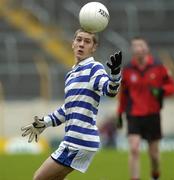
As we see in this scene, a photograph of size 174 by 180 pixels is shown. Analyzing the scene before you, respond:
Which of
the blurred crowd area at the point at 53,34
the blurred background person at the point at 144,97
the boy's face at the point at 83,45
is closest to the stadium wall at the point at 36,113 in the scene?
the blurred crowd area at the point at 53,34

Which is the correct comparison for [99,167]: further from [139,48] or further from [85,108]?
[85,108]

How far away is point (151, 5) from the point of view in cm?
3148

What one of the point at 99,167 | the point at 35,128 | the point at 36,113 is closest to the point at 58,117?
the point at 35,128

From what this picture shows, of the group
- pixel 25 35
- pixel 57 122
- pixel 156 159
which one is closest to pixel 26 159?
pixel 156 159

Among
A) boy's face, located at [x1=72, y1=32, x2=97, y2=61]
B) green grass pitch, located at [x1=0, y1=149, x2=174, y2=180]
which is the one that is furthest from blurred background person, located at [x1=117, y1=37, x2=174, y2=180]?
boy's face, located at [x1=72, y1=32, x2=97, y2=61]

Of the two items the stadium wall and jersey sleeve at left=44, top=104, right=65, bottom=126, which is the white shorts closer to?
jersey sleeve at left=44, top=104, right=65, bottom=126

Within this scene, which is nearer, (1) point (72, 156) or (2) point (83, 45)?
(1) point (72, 156)

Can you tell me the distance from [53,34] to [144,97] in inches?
702

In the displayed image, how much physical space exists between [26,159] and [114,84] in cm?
1019

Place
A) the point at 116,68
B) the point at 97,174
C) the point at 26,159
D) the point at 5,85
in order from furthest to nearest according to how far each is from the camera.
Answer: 1. the point at 5,85
2. the point at 26,159
3. the point at 97,174
4. the point at 116,68

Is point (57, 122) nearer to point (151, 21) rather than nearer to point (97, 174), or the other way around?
point (97, 174)

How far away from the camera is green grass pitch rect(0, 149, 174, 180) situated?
13.4m

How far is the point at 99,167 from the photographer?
1549 centimetres

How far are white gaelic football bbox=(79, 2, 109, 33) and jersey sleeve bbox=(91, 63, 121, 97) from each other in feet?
1.49
